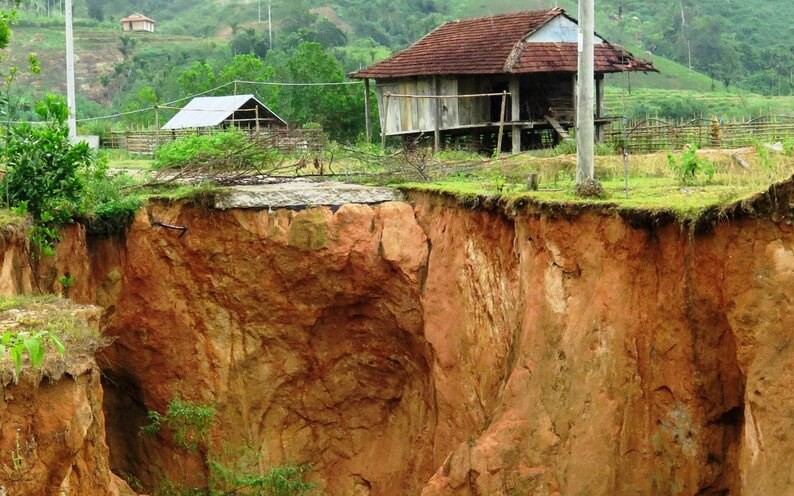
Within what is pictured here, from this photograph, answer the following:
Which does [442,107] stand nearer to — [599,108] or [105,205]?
[599,108]


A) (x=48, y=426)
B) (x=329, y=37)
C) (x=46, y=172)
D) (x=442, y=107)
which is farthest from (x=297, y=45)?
(x=48, y=426)

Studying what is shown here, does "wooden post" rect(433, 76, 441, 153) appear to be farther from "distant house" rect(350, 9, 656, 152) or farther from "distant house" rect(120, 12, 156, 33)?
"distant house" rect(120, 12, 156, 33)

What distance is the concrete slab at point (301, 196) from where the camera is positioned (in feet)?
53.8

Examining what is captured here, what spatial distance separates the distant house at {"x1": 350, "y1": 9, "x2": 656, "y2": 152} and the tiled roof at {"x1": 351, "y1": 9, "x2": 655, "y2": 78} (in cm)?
2

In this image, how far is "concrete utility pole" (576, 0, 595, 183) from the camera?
13.8 metres

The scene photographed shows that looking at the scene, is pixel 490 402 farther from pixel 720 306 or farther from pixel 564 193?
pixel 720 306

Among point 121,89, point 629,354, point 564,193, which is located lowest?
point 629,354

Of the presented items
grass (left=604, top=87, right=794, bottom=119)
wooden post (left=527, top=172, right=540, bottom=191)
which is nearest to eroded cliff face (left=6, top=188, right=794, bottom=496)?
wooden post (left=527, top=172, right=540, bottom=191)

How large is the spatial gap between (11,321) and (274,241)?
18.3ft

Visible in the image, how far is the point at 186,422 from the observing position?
16609mm

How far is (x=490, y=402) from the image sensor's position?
1424 centimetres

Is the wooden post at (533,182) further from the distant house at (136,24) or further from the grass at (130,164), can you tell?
the distant house at (136,24)

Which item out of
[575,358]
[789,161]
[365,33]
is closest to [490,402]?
[575,358]

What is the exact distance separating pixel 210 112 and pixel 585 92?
63.0ft
